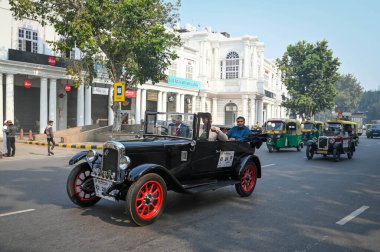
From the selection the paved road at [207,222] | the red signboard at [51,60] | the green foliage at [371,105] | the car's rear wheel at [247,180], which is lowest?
the paved road at [207,222]

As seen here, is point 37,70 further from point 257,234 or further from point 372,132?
point 372,132

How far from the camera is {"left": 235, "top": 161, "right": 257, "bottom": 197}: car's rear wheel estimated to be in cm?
767

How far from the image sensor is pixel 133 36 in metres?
20.1

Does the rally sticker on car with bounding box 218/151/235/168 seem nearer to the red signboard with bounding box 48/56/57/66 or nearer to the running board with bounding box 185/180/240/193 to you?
the running board with bounding box 185/180/240/193

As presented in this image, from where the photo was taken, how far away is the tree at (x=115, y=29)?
745 inches

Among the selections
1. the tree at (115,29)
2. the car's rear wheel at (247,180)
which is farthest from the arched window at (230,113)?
the car's rear wheel at (247,180)

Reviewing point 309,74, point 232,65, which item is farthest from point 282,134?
point 232,65

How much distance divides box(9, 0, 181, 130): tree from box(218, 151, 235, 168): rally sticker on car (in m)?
13.4

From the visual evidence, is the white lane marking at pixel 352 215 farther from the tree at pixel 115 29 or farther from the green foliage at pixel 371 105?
the green foliage at pixel 371 105

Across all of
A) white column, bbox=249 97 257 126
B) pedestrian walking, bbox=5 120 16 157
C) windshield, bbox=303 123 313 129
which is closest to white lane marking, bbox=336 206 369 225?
pedestrian walking, bbox=5 120 16 157

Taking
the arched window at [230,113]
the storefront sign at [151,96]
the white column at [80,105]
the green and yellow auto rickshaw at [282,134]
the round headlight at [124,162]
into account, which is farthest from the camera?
the arched window at [230,113]

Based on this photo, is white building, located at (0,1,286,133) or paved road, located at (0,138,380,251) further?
white building, located at (0,1,286,133)

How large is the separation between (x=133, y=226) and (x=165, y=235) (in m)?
0.63

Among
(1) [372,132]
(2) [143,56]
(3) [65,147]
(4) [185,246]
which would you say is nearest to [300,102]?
(1) [372,132]
